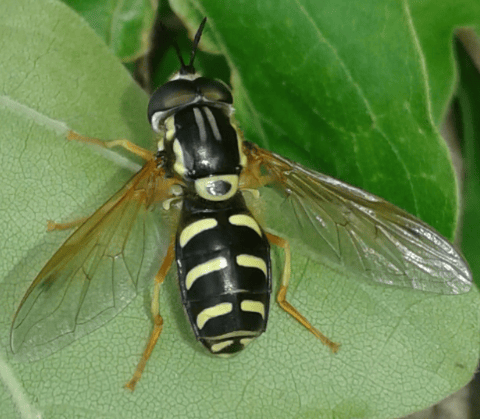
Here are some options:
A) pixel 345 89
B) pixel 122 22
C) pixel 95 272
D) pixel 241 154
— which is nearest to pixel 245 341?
pixel 95 272

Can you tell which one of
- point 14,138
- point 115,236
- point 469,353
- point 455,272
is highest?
point 14,138

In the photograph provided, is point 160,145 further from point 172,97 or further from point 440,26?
point 440,26

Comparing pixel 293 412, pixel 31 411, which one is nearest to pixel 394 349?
pixel 293 412

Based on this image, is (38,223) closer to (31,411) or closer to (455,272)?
(31,411)

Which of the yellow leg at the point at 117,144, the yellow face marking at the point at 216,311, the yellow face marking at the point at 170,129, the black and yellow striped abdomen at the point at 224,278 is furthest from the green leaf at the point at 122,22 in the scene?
the yellow face marking at the point at 216,311

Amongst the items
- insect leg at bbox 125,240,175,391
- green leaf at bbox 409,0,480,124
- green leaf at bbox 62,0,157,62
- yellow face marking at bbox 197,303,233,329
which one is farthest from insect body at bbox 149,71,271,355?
green leaf at bbox 409,0,480,124

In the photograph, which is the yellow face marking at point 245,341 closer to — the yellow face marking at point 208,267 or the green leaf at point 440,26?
the yellow face marking at point 208,267
